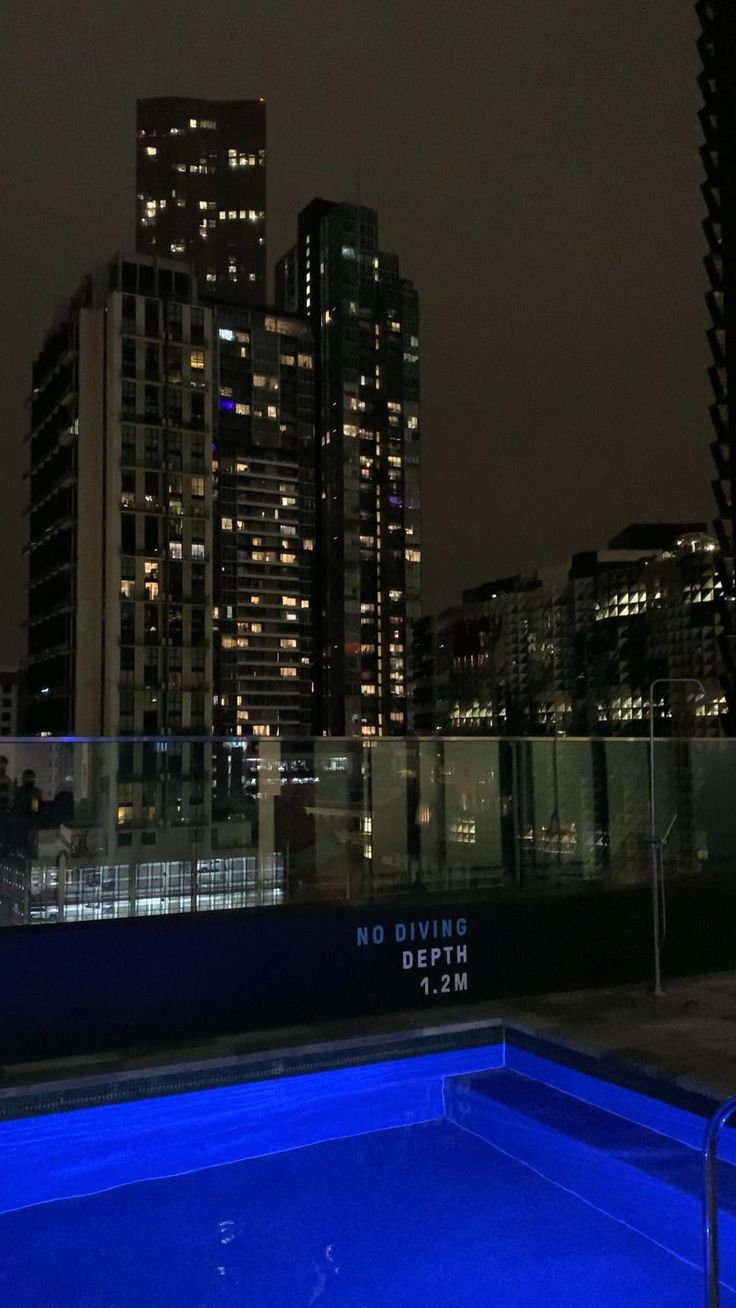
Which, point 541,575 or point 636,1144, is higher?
point 541,575

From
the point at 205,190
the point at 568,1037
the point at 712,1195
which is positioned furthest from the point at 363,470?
the point at 712,1195

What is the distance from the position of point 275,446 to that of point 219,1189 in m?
113

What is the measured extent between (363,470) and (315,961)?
115461 millimetres

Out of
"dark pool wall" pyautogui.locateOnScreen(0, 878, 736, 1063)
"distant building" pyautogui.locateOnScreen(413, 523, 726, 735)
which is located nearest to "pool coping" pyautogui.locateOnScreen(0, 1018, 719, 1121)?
"dark pool wall" pyautogui.locateOnScreen(0, 878, 736, 1063)

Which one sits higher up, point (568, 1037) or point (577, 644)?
point (577, 644)

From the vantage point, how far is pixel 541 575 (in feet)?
333

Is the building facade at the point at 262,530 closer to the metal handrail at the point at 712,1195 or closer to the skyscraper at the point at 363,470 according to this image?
the skyscraper at the point at 363,470

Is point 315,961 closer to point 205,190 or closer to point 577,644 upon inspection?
point 577,644

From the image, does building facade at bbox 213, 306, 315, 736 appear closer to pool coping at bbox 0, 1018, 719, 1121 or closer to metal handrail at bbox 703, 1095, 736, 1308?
pool coping at bbox 0, 1018, 719, 1121

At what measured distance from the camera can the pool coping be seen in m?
5.20

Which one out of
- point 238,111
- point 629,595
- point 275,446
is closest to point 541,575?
A: point 629,595

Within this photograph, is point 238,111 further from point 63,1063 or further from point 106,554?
point 63,1063

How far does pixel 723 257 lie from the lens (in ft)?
40.6

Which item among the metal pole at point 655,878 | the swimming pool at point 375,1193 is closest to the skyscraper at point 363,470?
the metal pole at point 655,878
